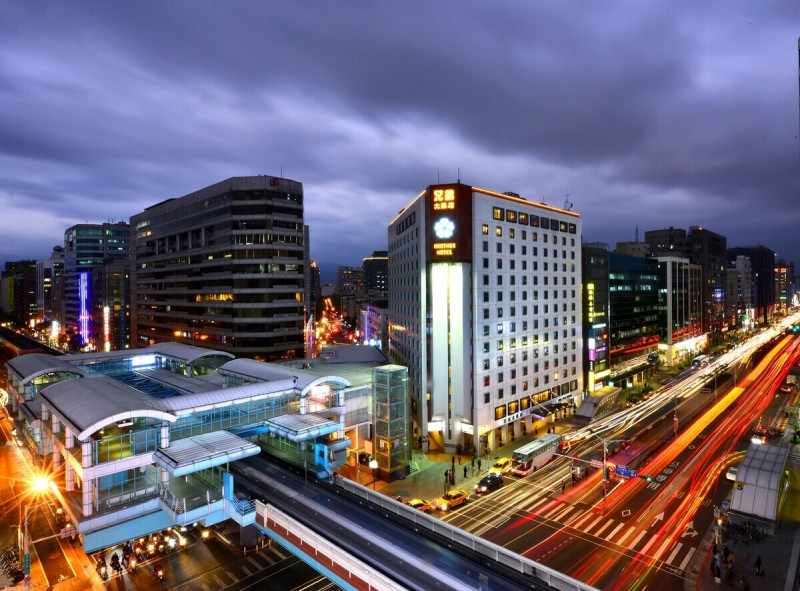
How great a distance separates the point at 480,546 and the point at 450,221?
4215 cm

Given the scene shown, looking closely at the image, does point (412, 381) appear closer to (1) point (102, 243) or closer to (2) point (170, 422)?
(2) point (170, 422)

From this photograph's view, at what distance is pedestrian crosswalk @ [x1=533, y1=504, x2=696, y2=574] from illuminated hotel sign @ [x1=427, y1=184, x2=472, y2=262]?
30.9 m

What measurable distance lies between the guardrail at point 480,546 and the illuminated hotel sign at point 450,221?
35050 millimetres

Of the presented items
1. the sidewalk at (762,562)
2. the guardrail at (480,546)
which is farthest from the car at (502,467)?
the guardrail at (480,546)

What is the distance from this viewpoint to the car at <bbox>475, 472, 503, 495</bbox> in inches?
1806

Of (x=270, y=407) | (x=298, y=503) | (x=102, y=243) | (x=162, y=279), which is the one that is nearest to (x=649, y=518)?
(x=298, y=503)

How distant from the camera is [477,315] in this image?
195 feet

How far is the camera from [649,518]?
4000 cm

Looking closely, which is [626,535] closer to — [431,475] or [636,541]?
[636,541]

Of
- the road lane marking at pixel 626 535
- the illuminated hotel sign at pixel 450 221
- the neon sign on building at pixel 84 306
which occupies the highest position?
the illuminated hotel sign at pixel 450 221

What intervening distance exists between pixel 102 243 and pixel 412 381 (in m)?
178

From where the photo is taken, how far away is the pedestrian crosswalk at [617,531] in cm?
3425

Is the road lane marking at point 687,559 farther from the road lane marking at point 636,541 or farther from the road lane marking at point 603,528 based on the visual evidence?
the road lane marking at point 603,528

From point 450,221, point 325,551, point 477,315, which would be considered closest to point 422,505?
point 325,551
